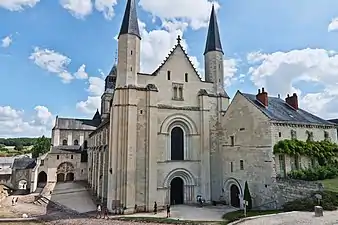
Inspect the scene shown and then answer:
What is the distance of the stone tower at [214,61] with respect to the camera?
31516 mm

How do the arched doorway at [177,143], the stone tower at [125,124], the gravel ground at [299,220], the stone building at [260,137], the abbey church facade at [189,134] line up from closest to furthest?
the gravel ground at [299,220] → the stone building at [260,137] → the abbey church facade at [189,134] → the stone tower at [125,124] → the arched doorway at [177,143]

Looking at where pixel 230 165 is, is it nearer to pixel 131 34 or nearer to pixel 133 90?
pixel 133 90

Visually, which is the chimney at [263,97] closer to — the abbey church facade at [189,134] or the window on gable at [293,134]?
the abbey church facade at [189,134]

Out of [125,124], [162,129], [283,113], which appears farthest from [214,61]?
[125,124]

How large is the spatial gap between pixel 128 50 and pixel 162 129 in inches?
343

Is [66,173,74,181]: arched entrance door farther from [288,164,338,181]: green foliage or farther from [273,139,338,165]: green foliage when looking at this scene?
[288,164,338,181]: green foliage

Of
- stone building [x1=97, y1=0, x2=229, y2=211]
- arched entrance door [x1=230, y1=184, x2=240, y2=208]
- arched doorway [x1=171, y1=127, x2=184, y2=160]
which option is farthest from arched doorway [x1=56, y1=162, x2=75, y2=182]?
arched entrance door [x1=230, y1=184, x2=240, y2=208]

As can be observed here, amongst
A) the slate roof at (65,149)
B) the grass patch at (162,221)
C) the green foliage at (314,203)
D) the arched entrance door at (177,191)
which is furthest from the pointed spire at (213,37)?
the slate roof at (65,149)

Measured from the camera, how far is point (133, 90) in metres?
26.9

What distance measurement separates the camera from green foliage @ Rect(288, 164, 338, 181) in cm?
2239

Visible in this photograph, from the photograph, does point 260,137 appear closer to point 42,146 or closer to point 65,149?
point 65,149

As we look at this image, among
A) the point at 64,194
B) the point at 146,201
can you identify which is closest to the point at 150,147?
the point at 146,201

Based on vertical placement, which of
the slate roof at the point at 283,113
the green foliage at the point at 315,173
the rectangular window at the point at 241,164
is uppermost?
the slate roof at the point at 283,113

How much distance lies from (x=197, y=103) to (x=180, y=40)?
719cm
